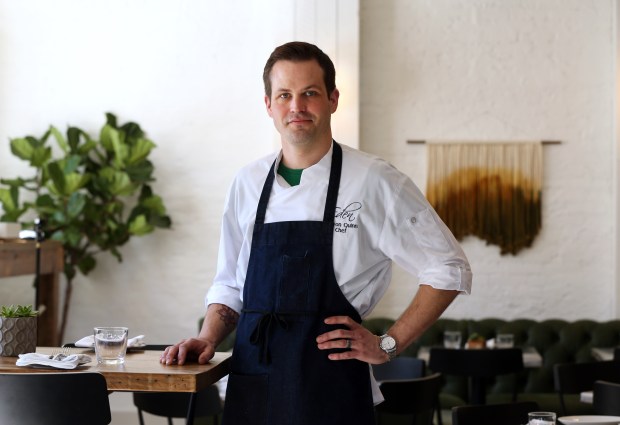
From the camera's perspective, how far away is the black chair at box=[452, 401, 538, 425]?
11.4ft

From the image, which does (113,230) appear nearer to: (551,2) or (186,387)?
(551,2)

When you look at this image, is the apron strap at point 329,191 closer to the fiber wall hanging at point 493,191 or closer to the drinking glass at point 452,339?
the drinking glass at point 452,339

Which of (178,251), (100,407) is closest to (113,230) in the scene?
(178,251)

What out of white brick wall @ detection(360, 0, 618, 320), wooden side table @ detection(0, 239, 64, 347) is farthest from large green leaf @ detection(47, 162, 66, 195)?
white brick wall @ detection(360, 0, 618, 320)

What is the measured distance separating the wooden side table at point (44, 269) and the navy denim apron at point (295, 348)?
11.8 ft

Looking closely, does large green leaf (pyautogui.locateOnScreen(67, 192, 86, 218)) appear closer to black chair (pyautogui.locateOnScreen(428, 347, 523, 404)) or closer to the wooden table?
black chair (pyautogui.locateOnScreen(428, 347, 523, 404))

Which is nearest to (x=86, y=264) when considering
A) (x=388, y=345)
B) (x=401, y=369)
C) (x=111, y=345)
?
(x=401, y=369)

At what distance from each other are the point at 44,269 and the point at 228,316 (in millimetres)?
3892

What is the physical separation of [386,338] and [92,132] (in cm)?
513

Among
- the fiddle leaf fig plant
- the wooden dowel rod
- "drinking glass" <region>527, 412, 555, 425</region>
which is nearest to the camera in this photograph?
"drinking glass" <region>527, 412, 555, 425</region>

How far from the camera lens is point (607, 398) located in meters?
4.14

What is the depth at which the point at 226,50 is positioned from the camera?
695 cm

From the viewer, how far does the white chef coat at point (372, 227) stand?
2.23 m

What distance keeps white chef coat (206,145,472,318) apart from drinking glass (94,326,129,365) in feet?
1.17
